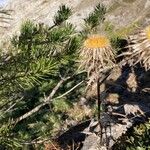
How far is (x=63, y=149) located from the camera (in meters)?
13.3

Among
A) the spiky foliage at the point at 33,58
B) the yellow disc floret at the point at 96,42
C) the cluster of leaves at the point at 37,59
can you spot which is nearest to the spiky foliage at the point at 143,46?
the yellow disc floret at the point at 96,42

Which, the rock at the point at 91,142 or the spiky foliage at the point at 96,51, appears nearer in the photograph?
the spiky foliage at the point at 96,51

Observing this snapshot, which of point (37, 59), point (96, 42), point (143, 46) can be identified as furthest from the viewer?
point (37, 59)

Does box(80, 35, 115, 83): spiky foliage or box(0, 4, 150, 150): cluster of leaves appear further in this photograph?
box(0, 4, 150, 150): cluster of leaves

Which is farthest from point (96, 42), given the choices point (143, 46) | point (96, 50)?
point (143, 46)

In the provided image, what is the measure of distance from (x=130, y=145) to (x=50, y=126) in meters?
6.09

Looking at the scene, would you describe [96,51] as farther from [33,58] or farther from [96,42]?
[33,58]

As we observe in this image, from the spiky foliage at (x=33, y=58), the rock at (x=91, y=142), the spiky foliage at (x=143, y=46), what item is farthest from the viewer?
the rock at (x=91, y=142)

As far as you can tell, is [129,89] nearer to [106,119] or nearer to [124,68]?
[124,68]

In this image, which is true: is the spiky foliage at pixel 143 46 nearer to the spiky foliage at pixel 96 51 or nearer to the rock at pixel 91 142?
the spiky foliage at pixel 96 51

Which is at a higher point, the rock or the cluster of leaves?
the cluster of leaves

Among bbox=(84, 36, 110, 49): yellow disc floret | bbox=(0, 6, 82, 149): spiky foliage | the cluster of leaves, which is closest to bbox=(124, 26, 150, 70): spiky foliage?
bbox=(84, 36, 110, 49): yellow disc floret

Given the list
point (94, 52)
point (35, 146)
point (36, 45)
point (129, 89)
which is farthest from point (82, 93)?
point (94, 52)

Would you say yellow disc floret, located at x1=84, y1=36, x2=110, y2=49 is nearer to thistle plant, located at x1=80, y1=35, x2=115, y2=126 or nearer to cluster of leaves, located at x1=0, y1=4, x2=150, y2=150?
thistle plant, located at x1=80, y1=35, x2=115, y2=126
